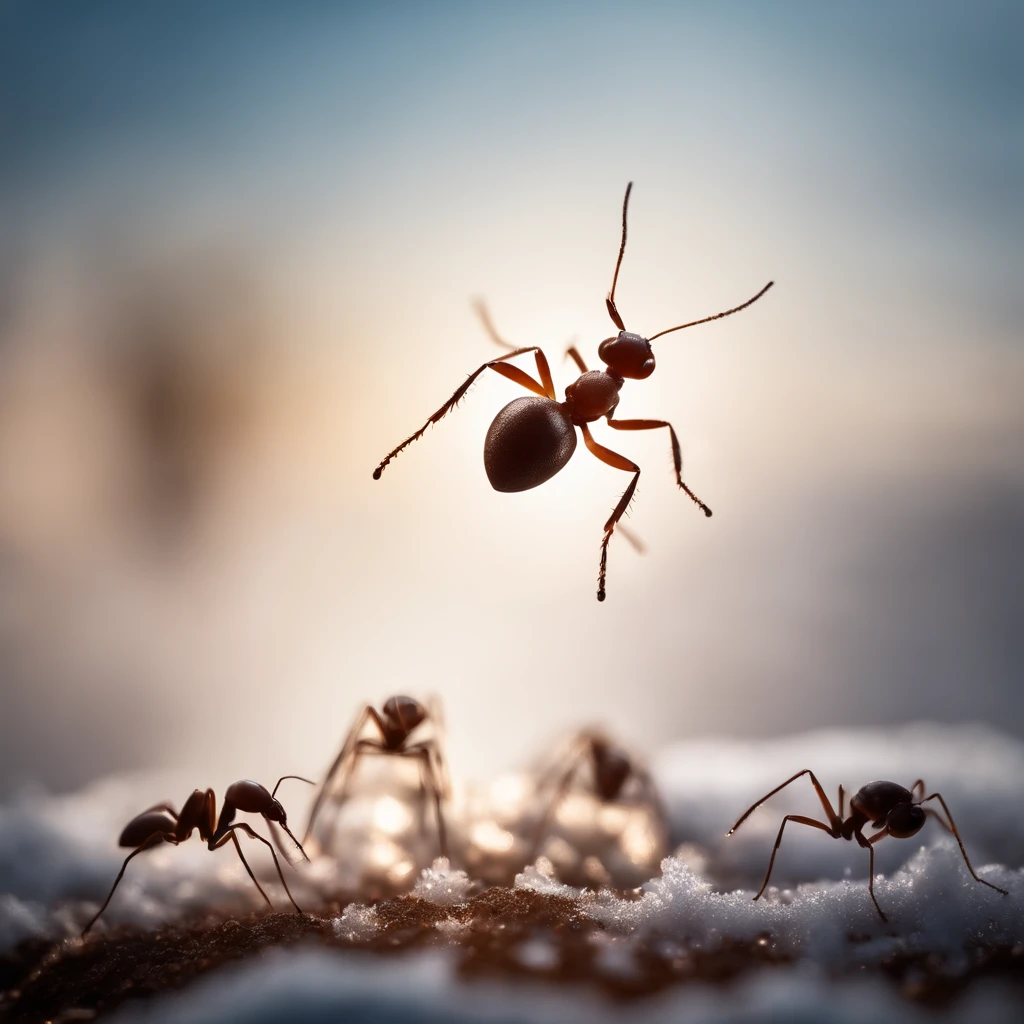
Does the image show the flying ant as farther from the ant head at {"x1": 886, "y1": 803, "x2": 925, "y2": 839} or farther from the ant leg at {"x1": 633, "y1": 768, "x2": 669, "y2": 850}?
the ant head at {"x1": 886, "y1": 803, "x2": 925, "y2": 839}

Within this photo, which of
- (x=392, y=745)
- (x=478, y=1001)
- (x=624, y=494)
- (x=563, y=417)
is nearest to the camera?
(x=478, y=1001)

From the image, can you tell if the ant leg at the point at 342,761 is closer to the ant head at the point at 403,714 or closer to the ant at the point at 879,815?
the ant head at the point at 403,714

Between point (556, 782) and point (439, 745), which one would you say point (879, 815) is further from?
point (439, 745)

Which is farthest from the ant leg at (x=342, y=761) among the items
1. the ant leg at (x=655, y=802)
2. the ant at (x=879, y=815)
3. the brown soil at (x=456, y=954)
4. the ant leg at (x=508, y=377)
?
the ant at (x=879, y=815)

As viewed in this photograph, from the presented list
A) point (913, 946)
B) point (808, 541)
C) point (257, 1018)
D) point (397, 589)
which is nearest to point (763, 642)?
point (808, 541)

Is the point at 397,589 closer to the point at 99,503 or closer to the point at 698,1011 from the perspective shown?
the point at 99,503

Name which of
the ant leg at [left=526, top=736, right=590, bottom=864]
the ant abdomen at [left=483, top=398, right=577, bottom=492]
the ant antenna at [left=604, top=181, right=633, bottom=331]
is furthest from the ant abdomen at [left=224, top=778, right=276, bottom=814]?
the ant antenna at [left=604, top=181, right=633, bottom=331]

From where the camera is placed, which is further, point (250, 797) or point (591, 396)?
point (591, 396)

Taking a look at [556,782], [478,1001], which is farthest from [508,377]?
[478,1001]
